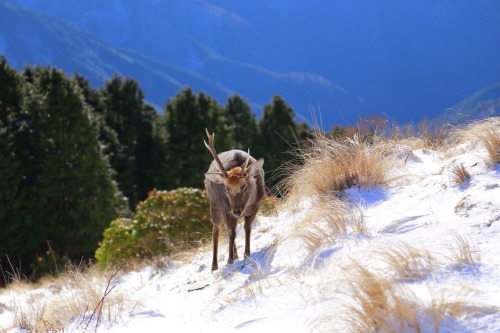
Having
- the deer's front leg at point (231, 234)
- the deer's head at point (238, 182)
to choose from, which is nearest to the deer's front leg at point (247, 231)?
the deer's front leg at point (231, 234)

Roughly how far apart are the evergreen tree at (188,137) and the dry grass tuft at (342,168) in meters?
20.3

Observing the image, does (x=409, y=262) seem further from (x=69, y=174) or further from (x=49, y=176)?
(x=49, y=176)

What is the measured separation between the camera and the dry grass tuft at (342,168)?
6195mm

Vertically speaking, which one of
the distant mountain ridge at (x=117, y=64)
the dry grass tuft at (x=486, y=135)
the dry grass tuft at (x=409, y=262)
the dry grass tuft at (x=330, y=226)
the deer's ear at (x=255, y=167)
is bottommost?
the dry grass tuft at (x=409, y=262)

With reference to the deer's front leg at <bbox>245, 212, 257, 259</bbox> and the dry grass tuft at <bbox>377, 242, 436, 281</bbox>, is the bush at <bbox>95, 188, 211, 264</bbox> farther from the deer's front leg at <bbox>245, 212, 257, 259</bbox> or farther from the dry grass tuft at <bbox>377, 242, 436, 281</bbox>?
the dry grass tuft at <bbox>377, 242, 436, 281</bbox>

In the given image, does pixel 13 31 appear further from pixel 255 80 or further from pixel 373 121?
pixel 373 121

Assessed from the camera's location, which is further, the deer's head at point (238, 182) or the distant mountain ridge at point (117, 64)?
the distant mountain ridge at point (117, 64)

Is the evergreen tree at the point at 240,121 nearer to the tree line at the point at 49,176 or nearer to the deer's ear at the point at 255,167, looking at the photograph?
the tree line at the point at 49,176

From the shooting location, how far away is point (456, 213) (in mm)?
4359

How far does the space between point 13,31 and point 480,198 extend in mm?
171445

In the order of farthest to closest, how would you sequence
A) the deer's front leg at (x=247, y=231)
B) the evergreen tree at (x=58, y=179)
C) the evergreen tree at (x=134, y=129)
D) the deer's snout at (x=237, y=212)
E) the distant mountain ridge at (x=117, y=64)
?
1. the distant mountain ridge at (x=117, y=64)
2. the evergreen tree at (x=134, y=129)
3. the evergreen tree at (x=58, y=179)
4. the deer's front leg at (x=247, y=231)
5. the deer's snout at (x=237, y=212)

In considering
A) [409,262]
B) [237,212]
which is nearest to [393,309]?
[409,262]

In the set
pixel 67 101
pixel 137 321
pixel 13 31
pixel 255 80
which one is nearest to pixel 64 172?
pixel 67 101

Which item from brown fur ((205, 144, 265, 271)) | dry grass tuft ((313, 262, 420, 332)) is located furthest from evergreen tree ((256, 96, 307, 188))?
dry grass tuft ((313, 262, 420, 332))
